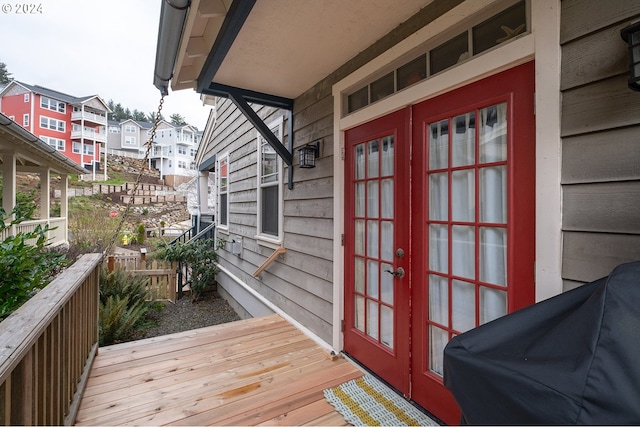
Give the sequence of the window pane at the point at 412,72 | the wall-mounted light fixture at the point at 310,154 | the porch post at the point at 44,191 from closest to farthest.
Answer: the window pane at the point at 412,72 < the wall-mounted light fixture at the point at 310,154 < the porch post at the point at 44,191

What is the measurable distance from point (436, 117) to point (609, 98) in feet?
2.65

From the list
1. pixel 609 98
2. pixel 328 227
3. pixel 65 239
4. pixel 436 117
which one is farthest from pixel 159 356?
pixel 65 239

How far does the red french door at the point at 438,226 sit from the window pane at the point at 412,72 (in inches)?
8.0

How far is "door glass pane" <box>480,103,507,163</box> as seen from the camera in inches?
59.5

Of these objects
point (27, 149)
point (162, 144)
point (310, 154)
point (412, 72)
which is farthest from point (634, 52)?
point (162, 144)

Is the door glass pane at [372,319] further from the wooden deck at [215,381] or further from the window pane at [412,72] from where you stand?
the window pane at [412,72]

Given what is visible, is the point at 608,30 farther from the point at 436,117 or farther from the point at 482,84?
the point at 436,117

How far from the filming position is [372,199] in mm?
2346

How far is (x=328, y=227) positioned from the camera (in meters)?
2.77

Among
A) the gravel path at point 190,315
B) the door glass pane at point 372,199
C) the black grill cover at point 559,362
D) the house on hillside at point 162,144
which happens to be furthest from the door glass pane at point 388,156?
the house on hillside at point 162,144

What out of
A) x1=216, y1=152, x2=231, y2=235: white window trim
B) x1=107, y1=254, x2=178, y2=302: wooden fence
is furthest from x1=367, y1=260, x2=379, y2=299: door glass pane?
x1=107, y1=254, x2=178, y2=302: wooden fence

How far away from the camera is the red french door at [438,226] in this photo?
1441 mm

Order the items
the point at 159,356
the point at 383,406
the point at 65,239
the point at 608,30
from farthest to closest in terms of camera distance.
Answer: the point at 65,239 → the point at 159,356 → the point at 383,406 → the point at 608,30

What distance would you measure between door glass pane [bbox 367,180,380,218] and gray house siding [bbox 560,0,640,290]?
1209 mm
